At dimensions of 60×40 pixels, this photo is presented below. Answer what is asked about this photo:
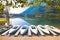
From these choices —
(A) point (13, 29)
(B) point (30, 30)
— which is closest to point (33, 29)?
(B) point (30, 30)

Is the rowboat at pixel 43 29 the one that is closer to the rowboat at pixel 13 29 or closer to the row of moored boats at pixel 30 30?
the row of moored boats at pixel 30 30

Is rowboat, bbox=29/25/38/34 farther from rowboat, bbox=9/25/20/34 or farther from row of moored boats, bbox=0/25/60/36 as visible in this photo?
rowboat, bbox=9/25/20/34

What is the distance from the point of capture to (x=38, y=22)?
1504 millimetres

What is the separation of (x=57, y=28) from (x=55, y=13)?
0.17 meters

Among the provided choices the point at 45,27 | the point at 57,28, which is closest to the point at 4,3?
the point at 45,27

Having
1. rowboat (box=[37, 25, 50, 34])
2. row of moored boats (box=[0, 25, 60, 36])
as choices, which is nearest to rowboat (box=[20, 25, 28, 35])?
row of moored boats (box=[0, 25, 60, 36])

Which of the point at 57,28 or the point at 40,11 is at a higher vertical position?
the point at 40,11

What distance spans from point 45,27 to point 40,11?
0.19 meters

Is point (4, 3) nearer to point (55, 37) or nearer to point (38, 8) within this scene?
point (38, 8)

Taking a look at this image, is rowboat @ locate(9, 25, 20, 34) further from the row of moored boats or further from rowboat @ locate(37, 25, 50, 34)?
rowboat @ locate(37, 25, 50, 34)

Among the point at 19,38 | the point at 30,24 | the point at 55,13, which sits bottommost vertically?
the point at 19,38

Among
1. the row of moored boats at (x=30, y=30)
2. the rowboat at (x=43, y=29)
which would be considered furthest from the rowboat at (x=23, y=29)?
the rowboat at (x=43, y=29)

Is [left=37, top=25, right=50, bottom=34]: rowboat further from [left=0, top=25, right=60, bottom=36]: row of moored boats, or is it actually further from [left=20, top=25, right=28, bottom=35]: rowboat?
[left=20, top=25, right=28, bottom=35]: rowboat

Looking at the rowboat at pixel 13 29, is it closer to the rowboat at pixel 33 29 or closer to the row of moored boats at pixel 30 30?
the row of moored boats at pixel 30 30
